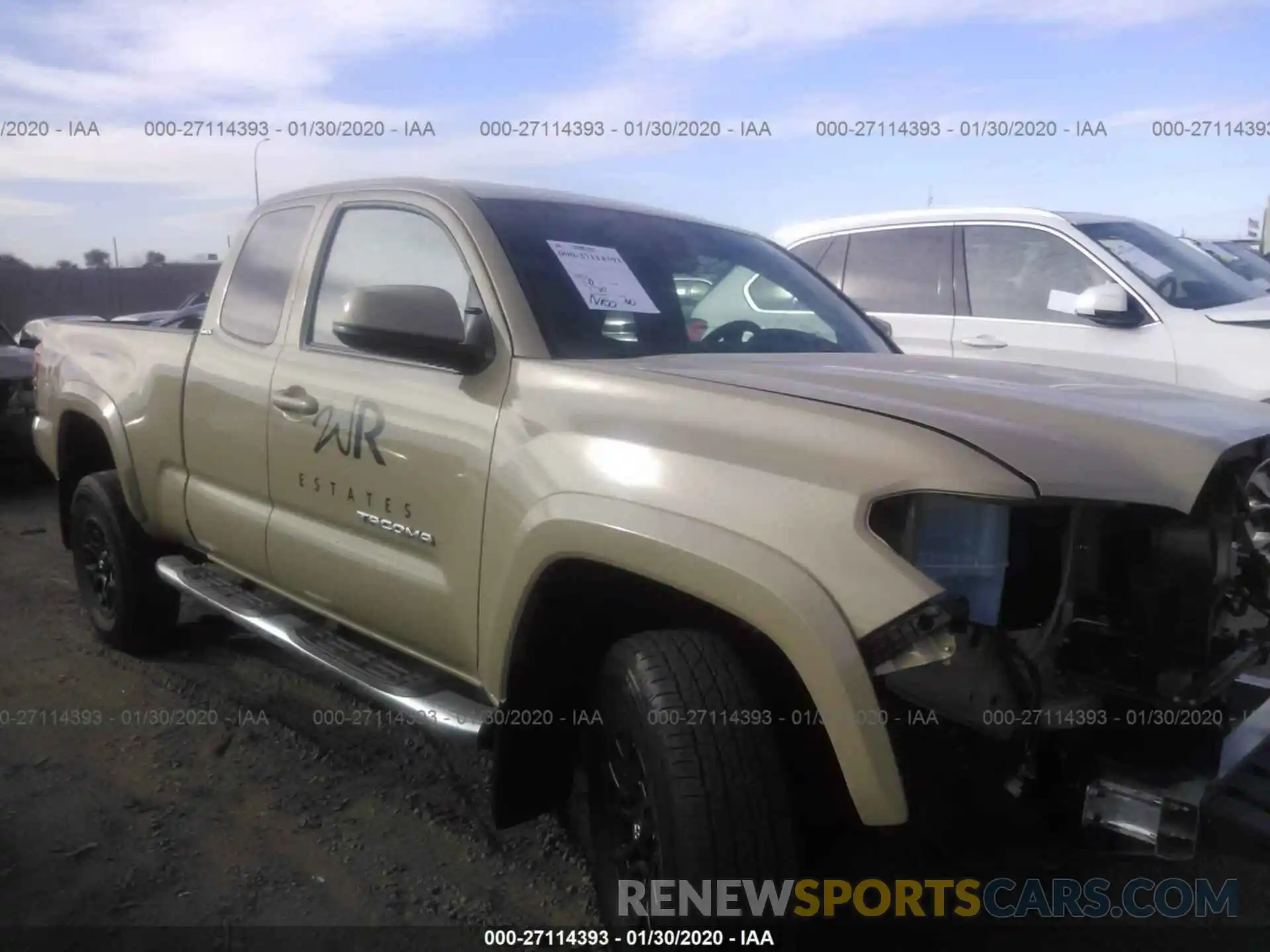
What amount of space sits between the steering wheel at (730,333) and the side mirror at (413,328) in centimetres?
71

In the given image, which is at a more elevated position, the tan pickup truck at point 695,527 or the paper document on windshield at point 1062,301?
the paper document on windshield at point 1062,301

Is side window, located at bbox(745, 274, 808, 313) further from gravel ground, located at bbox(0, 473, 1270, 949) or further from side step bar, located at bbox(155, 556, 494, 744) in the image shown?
gravel ground, located at bbox(0, 473, 1270, 949)

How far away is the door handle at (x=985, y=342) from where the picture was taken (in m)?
6.18

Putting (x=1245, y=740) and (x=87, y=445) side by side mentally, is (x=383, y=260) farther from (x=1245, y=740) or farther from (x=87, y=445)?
(x=1245, y=740)

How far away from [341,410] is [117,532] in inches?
73.3

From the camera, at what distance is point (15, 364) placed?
8391 millimetres

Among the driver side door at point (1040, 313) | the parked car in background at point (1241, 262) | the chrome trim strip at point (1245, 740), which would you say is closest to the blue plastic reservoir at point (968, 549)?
the chrome trim strip at point (1245, 740)

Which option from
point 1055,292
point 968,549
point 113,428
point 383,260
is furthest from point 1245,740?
point 1055,292

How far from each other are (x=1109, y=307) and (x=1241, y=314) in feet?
2.19

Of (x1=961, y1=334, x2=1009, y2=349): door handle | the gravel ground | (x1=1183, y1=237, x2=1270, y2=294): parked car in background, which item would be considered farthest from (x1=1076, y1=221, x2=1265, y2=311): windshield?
the gravel ground

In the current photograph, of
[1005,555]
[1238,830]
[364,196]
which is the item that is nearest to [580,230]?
[364,196]

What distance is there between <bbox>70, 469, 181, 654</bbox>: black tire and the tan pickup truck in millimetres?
807

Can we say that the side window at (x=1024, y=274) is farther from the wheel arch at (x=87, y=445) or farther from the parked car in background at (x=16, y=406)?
the parked car in background at (x=16, y=406)

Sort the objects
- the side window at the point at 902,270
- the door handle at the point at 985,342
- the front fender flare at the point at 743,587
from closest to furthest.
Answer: the front fender flare at the point at 743,587 → the door handle at the point at 985,342 → the side window at the point at 902,270
